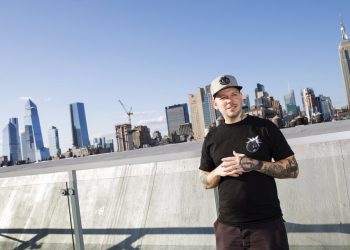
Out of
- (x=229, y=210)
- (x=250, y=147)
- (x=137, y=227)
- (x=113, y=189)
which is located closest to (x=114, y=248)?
(x=137, y=227)

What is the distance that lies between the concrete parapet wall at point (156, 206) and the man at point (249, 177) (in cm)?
106

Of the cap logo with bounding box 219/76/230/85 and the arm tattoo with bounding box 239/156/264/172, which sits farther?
the cap logo with bounding box 219/76/230/85

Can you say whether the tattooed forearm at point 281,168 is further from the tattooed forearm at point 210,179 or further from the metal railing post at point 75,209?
the metal railing post at point 75,209

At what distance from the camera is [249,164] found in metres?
2.50

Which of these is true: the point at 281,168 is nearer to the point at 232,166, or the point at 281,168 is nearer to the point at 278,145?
the point at 278,145

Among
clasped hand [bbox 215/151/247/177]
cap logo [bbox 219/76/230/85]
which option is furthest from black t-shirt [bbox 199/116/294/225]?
cap logo [bbox 219/76/230/85]

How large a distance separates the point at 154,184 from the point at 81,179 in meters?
0.97

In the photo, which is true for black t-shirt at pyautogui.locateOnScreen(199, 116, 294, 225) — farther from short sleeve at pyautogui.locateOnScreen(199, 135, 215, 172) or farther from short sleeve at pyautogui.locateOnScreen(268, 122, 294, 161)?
short sleeve at pyautogui.locateOnScreen(199, 135, 215, 172)

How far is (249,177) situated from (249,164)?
168 mm

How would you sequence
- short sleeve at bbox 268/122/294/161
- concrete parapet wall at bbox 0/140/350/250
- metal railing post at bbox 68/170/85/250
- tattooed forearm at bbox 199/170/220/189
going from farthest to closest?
1. metal railing post at bbox 68/170/85/250
2. concrete parapet wall at bbox 0/140/350/250
3. tattooed forearm at bbox 199/170/220/189
4. short sleeve at bbox 268/122/294/161

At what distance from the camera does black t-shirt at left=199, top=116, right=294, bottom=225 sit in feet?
8.48

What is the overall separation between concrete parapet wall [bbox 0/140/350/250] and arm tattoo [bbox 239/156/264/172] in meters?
1.25

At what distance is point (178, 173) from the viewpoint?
13.3ft

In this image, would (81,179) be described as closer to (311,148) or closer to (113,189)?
(113,189)
